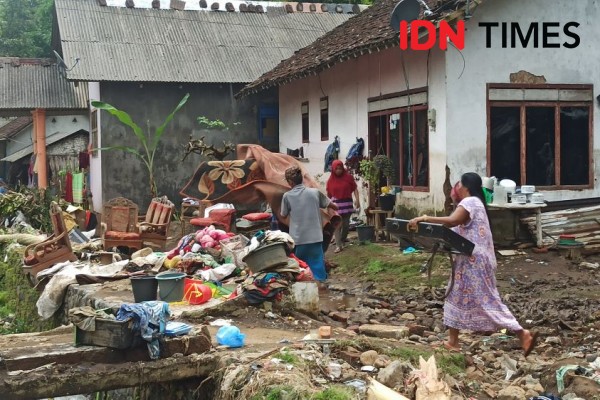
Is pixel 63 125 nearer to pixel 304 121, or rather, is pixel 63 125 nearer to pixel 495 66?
pixel 304 121

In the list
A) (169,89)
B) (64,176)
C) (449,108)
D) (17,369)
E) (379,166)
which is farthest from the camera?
(64,176)

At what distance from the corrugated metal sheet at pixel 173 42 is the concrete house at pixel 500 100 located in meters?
8.32

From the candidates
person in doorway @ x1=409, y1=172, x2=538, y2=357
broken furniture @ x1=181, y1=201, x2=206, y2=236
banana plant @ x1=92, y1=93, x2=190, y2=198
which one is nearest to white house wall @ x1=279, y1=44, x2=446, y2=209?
banana plant @ x1=92, y1=93, x2=190, y2=198

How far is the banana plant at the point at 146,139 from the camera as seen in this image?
18.8 metres

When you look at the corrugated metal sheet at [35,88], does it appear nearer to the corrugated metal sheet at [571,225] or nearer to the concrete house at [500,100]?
the concrete house at [500,100]

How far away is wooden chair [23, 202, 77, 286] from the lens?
1152 centimetres

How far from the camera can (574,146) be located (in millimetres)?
13031

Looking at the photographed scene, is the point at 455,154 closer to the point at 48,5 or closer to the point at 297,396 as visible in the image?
the point at 297,396

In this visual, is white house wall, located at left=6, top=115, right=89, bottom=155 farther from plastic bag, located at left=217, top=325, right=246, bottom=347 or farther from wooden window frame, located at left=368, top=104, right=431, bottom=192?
plastic bag, located at left=217, top=325, right=246, bottom=347

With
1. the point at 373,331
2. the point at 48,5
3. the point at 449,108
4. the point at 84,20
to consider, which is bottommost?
the point at 373,331

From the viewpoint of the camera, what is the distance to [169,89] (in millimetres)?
21359

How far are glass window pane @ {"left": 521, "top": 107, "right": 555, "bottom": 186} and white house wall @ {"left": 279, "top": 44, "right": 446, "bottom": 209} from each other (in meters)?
1.58

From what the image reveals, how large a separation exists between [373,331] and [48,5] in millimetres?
36375

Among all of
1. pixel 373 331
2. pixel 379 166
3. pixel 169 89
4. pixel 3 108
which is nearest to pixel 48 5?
pixel 3 108
